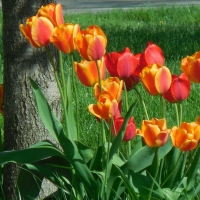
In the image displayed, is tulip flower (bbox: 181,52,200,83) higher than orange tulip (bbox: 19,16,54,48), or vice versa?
orange tulip (bbox: 19,16,54,48)

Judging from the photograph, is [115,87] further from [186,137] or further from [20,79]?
[20,79]

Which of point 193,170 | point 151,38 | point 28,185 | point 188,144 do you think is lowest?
point 151,38

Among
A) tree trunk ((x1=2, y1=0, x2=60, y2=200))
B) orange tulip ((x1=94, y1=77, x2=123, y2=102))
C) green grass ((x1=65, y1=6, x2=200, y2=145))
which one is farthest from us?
green grass ((x1=65, y1=6, x2=200, y2=145))

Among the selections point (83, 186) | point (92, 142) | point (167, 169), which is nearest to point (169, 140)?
point (167, 169)

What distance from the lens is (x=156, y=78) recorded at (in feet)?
6.95

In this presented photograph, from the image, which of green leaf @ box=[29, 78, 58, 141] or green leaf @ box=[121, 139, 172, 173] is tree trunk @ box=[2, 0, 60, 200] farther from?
green leaf @ box=[121, 139, 172, 173]

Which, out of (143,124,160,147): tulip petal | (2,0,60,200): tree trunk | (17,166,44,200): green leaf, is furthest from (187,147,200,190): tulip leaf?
(2,0,60,200): tree trunk

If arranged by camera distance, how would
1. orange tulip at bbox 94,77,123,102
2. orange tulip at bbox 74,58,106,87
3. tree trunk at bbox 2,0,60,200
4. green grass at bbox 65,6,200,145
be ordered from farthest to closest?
green grass at bbox 65,6,200,145 < tree trunk at bbox 2,0,60,200 < orange tulip at bbox 74,58,106,87 < orange tulip at bbox 94,77,123,102

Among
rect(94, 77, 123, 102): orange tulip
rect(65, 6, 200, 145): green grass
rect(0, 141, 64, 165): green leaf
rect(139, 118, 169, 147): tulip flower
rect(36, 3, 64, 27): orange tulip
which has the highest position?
rect(36, 3, 64, 27): orange tulip

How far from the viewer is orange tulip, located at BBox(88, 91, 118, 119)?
201 centimetres

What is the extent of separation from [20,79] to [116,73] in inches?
24.0

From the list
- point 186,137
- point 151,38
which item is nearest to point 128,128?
point 186,137

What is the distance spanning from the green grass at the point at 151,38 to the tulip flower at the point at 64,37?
138 cm

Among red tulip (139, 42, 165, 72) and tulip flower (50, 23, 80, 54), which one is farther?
red tulip (139, 42, 165, 72)
